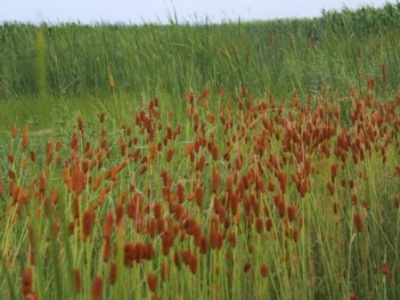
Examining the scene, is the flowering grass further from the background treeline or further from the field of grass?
the background treeline

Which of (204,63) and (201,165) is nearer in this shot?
(201,165)

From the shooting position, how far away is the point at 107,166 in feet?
12.1

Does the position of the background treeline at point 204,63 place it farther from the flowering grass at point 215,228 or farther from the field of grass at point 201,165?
the flowering grass at point 215,228

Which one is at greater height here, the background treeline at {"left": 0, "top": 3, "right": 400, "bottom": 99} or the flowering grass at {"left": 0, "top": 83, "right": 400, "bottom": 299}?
the background treeline at {"left": 0, "top": 3, "right": 400, "bottom": 99}

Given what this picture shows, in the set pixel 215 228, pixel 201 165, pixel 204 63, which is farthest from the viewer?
pixel 204 63

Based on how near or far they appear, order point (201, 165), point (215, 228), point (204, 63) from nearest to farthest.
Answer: point (215, 228) → point (201, 165) → point (204, 63)

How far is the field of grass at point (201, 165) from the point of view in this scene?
159 centimetres

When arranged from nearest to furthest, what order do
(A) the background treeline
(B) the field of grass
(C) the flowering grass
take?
1. (C) the flowering grass
2. (B) the field of grass
3. (A) the background treeline

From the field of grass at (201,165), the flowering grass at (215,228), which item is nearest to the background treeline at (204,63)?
the field of grass at (201,165)

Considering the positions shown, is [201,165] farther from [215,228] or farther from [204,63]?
[204,63]

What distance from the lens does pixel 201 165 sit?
6.42ft

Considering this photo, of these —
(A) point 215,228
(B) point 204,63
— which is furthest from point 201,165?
(B) point 204,63

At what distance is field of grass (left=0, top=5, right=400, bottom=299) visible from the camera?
1590 mm

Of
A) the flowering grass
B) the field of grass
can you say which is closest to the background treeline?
the field of grass
